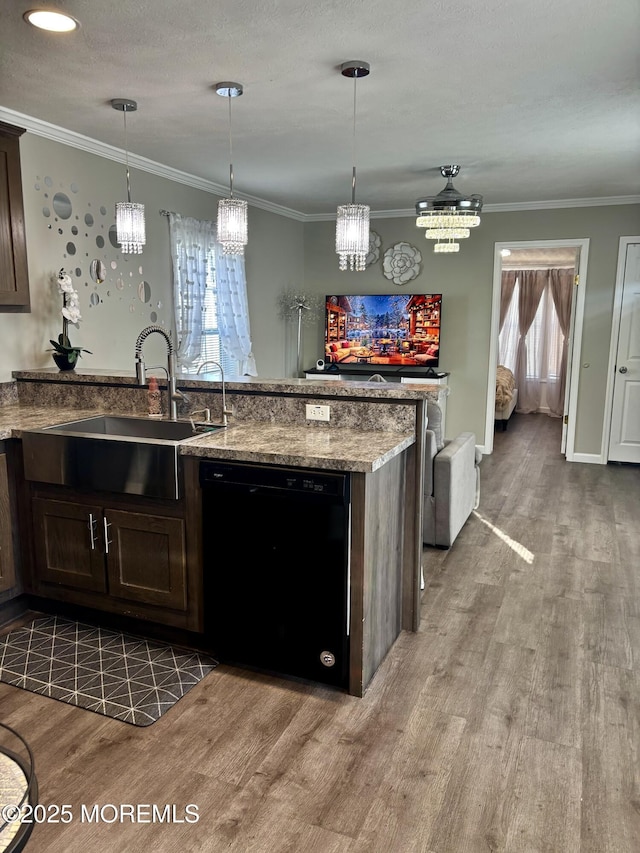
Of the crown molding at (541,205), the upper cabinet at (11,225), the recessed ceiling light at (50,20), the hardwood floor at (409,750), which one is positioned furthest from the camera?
the crown molding at (541,205)

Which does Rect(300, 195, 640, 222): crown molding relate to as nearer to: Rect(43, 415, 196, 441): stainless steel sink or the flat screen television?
the flat screen television

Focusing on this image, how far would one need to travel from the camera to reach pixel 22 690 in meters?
2.45

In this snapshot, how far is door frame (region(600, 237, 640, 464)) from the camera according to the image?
5.96m

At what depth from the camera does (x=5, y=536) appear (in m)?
2.95

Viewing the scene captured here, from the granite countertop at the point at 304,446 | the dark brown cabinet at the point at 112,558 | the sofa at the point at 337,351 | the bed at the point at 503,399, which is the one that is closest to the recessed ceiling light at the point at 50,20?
the granite countertop at the point at 304,446

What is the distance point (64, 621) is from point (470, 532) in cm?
262

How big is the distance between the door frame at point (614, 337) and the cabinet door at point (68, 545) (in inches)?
206

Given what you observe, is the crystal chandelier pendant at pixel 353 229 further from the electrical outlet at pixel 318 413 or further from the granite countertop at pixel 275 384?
the electrical outlet at pixel 318 413

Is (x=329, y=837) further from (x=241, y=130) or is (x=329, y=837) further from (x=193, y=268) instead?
(x=193, y=268)

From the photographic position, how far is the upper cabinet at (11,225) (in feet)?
10.5

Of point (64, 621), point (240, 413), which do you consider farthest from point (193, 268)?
point (64, 621)

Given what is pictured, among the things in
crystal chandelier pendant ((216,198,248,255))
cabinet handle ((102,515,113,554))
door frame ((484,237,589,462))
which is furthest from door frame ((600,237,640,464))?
cabinet handle ((102,515,113,554))

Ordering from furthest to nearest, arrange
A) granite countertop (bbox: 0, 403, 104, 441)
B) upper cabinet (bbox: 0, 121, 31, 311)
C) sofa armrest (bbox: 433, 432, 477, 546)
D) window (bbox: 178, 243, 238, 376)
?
window (bbox: 178, 243, 238, 376), sofa armrest (bbox: 433, 432, 477, 546), upper cabinet (bbox: 0, 121, 31, 311), granite countertop (bbox: 0, 403, 104, 441)

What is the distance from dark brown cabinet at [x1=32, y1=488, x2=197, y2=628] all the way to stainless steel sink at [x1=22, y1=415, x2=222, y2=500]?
10cm
